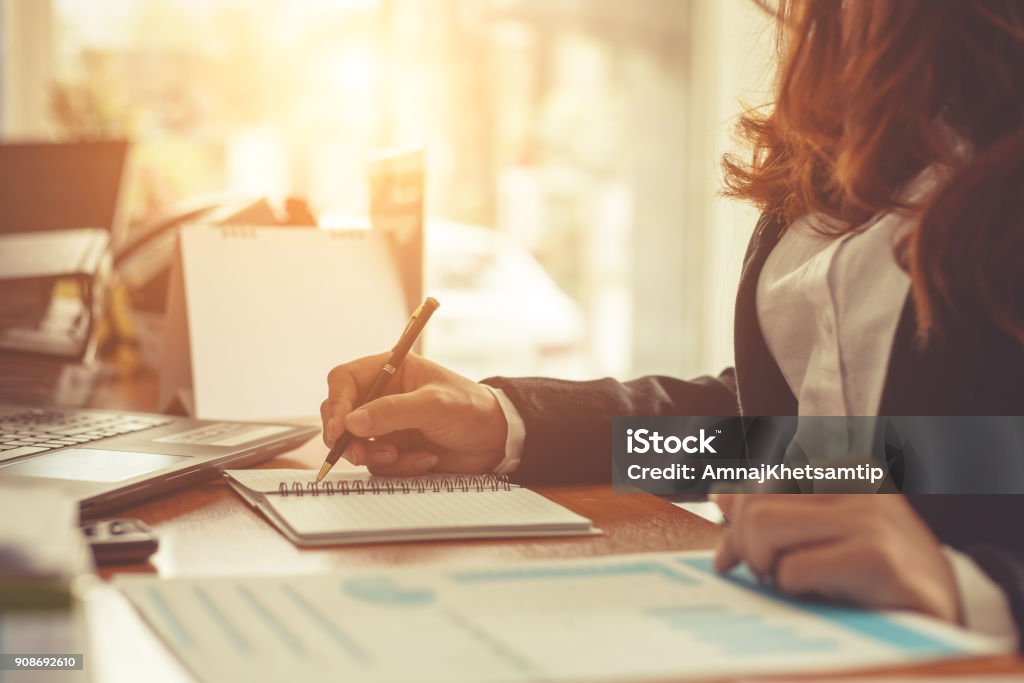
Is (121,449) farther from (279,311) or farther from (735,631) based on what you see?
(735,631)

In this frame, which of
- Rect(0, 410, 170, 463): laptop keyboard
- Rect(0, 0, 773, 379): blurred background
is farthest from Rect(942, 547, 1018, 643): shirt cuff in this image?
Rect(0, 0, 773, 379): blurred background

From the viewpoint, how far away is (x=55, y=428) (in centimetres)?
96

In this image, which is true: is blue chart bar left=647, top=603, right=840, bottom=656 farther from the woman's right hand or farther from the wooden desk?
the woman's right hand

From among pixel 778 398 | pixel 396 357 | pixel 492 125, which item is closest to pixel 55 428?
pixel 396 357

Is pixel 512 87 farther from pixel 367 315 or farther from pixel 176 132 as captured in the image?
pixel 367 315

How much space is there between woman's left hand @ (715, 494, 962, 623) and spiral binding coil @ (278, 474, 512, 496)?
0.31 metres

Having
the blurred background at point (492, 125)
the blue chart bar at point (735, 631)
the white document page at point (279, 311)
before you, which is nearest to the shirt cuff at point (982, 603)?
the blue chart bar at point (735, 631)

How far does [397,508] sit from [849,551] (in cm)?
33

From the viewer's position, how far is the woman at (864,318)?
1.71ft

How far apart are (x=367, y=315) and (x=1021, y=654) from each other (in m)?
1.01

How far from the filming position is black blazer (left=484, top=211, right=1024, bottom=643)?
2.29ft

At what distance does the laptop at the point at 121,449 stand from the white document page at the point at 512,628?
200 mm

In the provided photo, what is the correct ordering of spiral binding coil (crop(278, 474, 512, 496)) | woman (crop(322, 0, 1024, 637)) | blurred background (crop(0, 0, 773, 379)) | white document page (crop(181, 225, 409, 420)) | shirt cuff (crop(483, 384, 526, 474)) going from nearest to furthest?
1. woman (crop(322, 0, 1024, 637))
2. spiral binding coil (crop(278, 474, 512, 496))
3. shirt cuff (crop(483, 384, 526, 474))
4. white document page (crop(181, 225, 409, 420))
5. blurred background (crop(0, 0, 773, 379))

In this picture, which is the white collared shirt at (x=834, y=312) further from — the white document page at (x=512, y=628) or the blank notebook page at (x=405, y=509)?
the white document page at (x=512, y=628)
